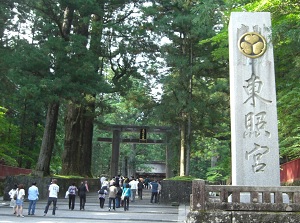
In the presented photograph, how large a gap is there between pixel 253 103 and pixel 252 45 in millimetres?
1593

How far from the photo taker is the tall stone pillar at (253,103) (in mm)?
8961

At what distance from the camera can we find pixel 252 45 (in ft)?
31.6

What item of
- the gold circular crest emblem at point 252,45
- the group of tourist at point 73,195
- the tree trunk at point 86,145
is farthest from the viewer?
the tree trunk at point 86,145

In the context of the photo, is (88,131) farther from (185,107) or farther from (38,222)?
(38,222)

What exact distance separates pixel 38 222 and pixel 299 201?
6847mm

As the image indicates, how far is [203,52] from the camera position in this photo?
63.3ft

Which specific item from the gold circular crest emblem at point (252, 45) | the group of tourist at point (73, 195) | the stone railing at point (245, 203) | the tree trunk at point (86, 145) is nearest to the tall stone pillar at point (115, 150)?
the tree trunk at point (86, 145)

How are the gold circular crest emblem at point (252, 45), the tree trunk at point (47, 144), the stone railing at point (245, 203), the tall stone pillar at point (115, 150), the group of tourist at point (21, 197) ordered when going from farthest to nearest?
the tall stone pillar at point (115, 150) → the tree trunk at point (47, 144) → the group of tourist at point (21, 197) → the gold circular crest emblem at point (252, 45) → the stone railing at point (245, 203)

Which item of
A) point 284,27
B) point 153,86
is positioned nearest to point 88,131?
point 153,86

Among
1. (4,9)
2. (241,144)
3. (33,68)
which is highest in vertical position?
(4,9)

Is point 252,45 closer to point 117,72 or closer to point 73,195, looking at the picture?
point 73,195

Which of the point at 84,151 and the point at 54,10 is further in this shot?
the point at 84,151

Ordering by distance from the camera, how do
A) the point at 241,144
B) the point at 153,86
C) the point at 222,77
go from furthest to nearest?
the point at 153,86 < the point at 222,77 < the point at 241,144

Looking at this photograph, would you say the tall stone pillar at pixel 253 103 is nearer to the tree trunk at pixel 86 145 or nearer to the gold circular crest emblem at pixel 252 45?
the gold circular crest emblem at pixel 252 45
